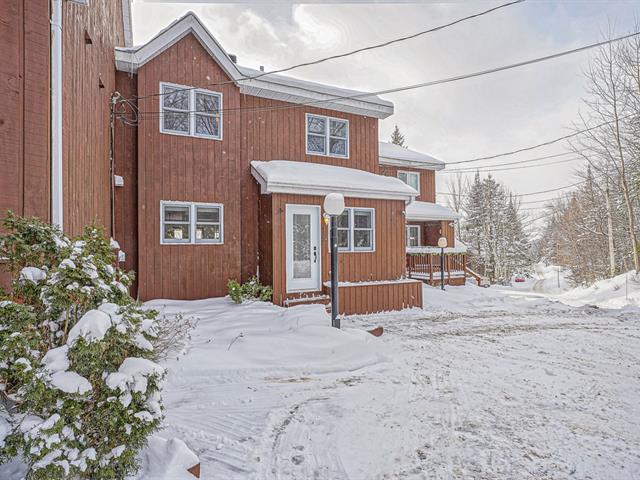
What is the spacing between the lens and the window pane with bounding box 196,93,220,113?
8617 millimetres

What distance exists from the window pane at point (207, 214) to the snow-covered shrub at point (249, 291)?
161 centimetres

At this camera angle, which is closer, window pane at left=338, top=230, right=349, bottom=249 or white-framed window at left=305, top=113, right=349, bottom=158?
window pane at left=338, top=230, right=349, bottom=249

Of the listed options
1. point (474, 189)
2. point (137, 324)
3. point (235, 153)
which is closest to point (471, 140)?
point (474, 189)

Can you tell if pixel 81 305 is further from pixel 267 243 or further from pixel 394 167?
pixel 394 167

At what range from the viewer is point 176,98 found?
838cm

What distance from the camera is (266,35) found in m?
10.1

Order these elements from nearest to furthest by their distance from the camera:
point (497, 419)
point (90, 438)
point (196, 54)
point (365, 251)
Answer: point (90, 438) → point (497, 419) → point (196, 54) → point (365, 251)

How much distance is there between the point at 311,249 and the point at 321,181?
1699mm

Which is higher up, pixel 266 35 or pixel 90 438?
pixel 266 35

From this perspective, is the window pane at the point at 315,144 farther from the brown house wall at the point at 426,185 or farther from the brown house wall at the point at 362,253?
the brown house wall at the point at 426,185

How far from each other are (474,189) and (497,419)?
29.8m

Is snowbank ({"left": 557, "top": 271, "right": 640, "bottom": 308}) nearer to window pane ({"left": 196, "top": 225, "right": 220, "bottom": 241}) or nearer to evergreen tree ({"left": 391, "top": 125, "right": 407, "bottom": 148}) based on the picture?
window pane ({"left": 196, "top": 225, "right": 220, "bottom": 241})

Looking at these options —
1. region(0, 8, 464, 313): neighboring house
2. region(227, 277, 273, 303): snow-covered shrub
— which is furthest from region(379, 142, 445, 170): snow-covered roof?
region(227, 277, 273, 303): snow-covered shrub

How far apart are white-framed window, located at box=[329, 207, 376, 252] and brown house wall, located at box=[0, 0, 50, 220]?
277 inches
